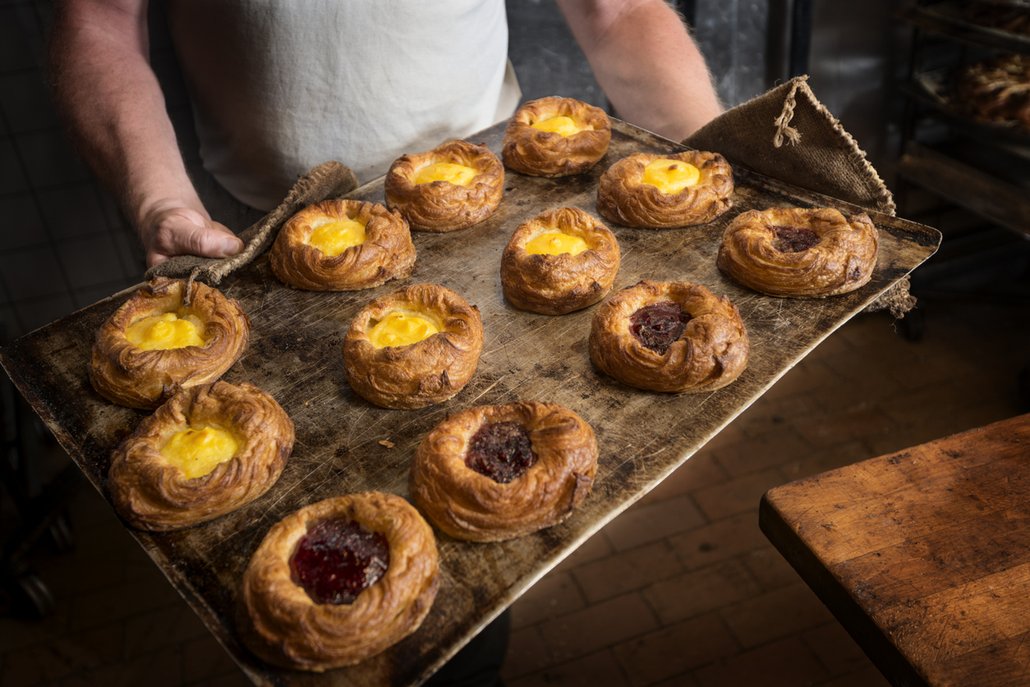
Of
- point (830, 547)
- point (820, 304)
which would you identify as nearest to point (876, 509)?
point (830, 547)

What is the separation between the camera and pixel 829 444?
5.41m

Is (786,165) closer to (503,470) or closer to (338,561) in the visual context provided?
(503,470)

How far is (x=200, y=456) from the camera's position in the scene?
102 inches

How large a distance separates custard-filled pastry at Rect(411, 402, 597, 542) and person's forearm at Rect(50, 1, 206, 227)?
5.62ft

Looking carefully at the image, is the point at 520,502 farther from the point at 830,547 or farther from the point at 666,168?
the point at 666,168

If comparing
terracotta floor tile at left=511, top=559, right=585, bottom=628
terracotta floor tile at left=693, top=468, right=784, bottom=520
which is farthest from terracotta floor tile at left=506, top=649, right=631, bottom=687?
terracotta floor tile at left=693, top=468, right=784, bottom=520

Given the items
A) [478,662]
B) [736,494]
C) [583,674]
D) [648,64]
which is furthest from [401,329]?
[736,494]

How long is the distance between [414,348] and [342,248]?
728mm

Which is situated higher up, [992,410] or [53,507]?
[53,507]

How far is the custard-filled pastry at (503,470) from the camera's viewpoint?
2365 millimetres

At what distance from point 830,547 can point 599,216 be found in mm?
1718

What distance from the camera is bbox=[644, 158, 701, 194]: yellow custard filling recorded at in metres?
3.51

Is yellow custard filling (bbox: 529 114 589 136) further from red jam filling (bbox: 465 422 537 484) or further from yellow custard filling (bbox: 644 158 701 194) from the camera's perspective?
red jam filling (bbox: 465 422 537 484)

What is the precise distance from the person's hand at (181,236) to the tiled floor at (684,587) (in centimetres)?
223
